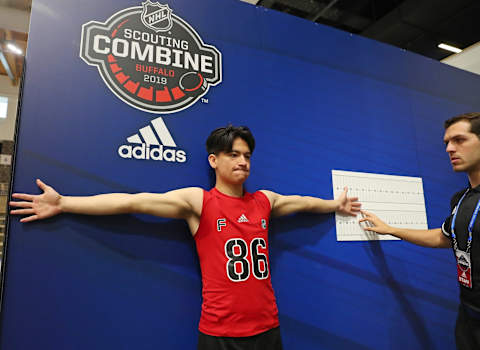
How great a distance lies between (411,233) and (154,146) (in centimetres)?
165

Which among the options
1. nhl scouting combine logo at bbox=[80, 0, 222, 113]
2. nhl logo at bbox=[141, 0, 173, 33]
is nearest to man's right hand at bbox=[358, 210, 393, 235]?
nhl scouting combine logo at bbox=[80, 0, 222, 113]

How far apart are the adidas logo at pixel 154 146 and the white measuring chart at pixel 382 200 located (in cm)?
108

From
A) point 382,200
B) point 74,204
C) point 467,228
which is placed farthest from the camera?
point 382,200

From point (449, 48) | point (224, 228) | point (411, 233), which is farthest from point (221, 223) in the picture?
point (449, 48)

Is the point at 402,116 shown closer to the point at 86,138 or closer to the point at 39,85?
the point at 86,138

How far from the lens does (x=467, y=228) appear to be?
1483mm

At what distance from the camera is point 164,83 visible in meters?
1.64

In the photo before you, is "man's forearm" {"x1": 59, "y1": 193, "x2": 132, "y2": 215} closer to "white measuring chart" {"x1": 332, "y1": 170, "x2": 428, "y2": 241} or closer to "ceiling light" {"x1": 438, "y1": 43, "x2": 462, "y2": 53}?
"white measuring chart" {"x1": 332, "y1": 170, "x2": 428, "y2": 241}

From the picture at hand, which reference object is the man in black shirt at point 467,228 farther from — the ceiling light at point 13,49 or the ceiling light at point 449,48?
the ceiling light at point 449,48

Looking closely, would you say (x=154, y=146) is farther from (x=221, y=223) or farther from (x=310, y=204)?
(x=310, y=204)

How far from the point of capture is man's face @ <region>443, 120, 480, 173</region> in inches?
61.1

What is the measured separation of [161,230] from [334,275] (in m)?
1.11

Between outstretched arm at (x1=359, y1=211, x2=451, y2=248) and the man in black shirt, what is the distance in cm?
9

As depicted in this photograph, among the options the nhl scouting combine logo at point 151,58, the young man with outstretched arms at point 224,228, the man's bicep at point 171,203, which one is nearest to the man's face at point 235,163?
the young man with outstretched arms at point 224,228
